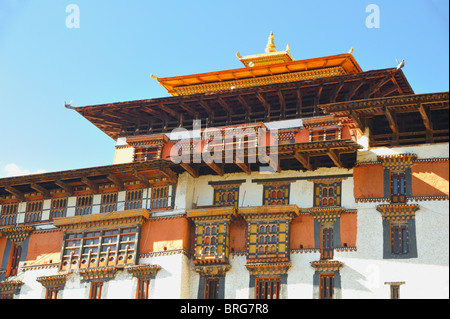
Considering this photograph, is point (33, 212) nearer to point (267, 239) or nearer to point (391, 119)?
point (267, 239)

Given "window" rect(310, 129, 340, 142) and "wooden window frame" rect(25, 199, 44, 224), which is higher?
"window" rect(310, 129, 340, 142)

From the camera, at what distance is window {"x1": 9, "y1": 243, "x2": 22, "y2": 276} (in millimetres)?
29250

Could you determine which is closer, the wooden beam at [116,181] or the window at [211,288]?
the window at [211,288]

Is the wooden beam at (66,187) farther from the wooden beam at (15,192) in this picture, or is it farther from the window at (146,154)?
the window at (146,154)

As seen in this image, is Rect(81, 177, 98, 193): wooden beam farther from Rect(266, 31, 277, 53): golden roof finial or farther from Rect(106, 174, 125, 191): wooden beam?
Rect(266, 31, 277, 53): golden roof finial

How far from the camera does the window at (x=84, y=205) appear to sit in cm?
2908

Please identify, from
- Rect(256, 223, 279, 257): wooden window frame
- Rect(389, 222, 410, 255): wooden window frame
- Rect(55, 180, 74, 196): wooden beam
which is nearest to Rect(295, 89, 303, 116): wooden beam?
Rect(256, 223, 279, 257): wooden window frame

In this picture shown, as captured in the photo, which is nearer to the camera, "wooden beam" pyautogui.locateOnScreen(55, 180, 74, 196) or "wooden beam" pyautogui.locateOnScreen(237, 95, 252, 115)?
"wooden beam" pyautogui.locateOnScreen(237, 95, 252, 115)

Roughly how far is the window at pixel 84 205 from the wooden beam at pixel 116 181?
1.31 m

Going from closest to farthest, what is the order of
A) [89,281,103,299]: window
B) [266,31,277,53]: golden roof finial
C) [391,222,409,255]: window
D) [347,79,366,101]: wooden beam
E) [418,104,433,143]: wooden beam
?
[391,222,409,255]: window
[418,104,433,143]: wooden beam
[89,281,103,299]: window
[347,79,366,101]: wooden beam
[266,31,277,53]: golden roof finial

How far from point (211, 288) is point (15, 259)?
8149 mm

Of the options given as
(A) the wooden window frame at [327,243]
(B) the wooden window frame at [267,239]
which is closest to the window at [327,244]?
(A) the wooden window frame at [327,243]

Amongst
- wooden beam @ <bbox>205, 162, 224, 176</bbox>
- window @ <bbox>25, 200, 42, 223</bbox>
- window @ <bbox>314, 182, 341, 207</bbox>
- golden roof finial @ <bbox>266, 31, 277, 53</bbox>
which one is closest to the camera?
window @ <bbox>314, 182, 341, 207</bbox>

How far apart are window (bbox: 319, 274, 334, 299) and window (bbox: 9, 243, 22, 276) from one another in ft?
37.9
